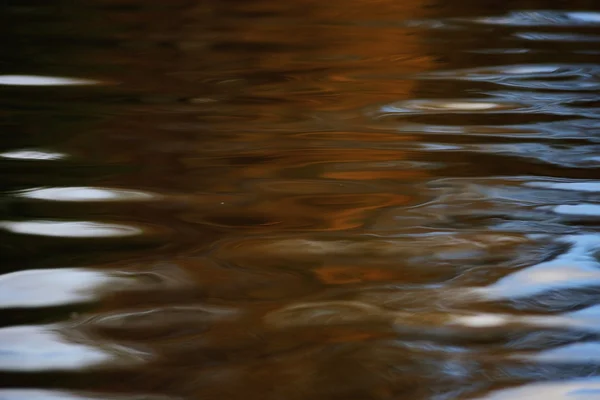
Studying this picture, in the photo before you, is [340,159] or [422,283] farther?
[340,159]

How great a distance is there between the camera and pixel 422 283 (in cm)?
93

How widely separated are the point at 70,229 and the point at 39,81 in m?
0.63

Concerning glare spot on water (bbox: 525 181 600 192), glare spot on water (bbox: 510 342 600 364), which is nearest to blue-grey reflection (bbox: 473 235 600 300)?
glare spot on water (bbox: 510 342 600 364)

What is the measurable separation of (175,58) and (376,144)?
0.59 metres

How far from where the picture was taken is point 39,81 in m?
1.57

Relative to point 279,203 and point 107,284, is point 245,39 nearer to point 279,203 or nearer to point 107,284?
point 279,203

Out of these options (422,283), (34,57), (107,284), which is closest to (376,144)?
(422,283)

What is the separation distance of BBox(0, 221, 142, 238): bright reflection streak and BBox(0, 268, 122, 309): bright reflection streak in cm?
9

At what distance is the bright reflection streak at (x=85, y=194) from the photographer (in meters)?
1.12

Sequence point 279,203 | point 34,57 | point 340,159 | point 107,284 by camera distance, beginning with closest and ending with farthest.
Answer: point 107,284 → point 279,203 → point 340,159 → point 34,57

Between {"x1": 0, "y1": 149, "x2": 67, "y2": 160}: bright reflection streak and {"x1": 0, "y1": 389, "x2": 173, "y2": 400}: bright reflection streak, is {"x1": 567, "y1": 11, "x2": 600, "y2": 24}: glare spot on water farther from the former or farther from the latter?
{"x1": 0, "y1": 389, "x2": 173, "y2": 400}: bright reflection streak

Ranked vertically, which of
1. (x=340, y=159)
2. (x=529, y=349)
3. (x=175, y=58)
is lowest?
(x=529, y=349)

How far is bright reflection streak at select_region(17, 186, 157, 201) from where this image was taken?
112 cm

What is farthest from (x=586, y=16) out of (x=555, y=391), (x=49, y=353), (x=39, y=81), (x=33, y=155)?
(x=49, y=353)
